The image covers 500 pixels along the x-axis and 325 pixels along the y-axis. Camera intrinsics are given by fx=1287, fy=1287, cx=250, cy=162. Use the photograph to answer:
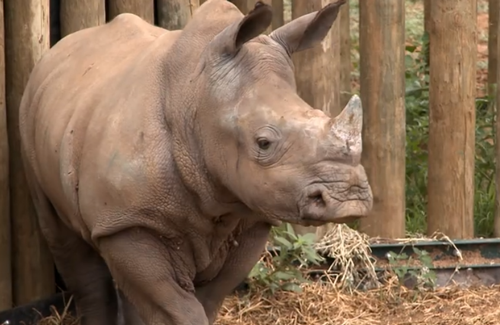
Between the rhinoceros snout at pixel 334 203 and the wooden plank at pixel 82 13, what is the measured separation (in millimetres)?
2226

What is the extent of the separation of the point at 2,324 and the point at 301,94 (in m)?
1.83

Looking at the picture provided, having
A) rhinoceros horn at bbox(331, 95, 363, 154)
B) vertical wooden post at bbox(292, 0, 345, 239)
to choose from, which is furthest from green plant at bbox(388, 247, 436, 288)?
rhinoceros horn at bbox(331, 95, 363, 154)

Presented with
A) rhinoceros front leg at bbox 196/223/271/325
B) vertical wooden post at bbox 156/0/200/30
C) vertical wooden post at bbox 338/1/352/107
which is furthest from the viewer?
vertical wooden post at bbox 338/1/352/107

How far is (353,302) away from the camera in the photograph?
6219mm

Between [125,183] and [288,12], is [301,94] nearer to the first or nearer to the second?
[125,183]

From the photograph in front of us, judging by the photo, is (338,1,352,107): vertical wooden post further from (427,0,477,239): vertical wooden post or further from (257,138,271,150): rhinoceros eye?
(257,138,271,150): rhinoceros eye

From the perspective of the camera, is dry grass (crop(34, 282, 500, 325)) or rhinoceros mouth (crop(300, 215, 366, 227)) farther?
dry grass (crop(34, 282, 500, 325))

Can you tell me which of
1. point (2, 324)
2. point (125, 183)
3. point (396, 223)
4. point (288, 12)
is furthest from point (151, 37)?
point (288, 12)

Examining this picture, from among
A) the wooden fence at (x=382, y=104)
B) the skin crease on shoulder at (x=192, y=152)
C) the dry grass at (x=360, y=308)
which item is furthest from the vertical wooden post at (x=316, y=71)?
the skin crease on shoulder at (x=192, y=152)

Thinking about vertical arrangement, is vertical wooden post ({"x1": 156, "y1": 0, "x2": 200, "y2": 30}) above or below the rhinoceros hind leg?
above

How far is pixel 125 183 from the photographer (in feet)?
15.4

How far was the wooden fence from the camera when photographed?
6.07 meters

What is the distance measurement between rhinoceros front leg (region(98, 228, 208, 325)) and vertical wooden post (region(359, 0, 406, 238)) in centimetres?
188

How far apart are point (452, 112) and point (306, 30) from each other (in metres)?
1.94
